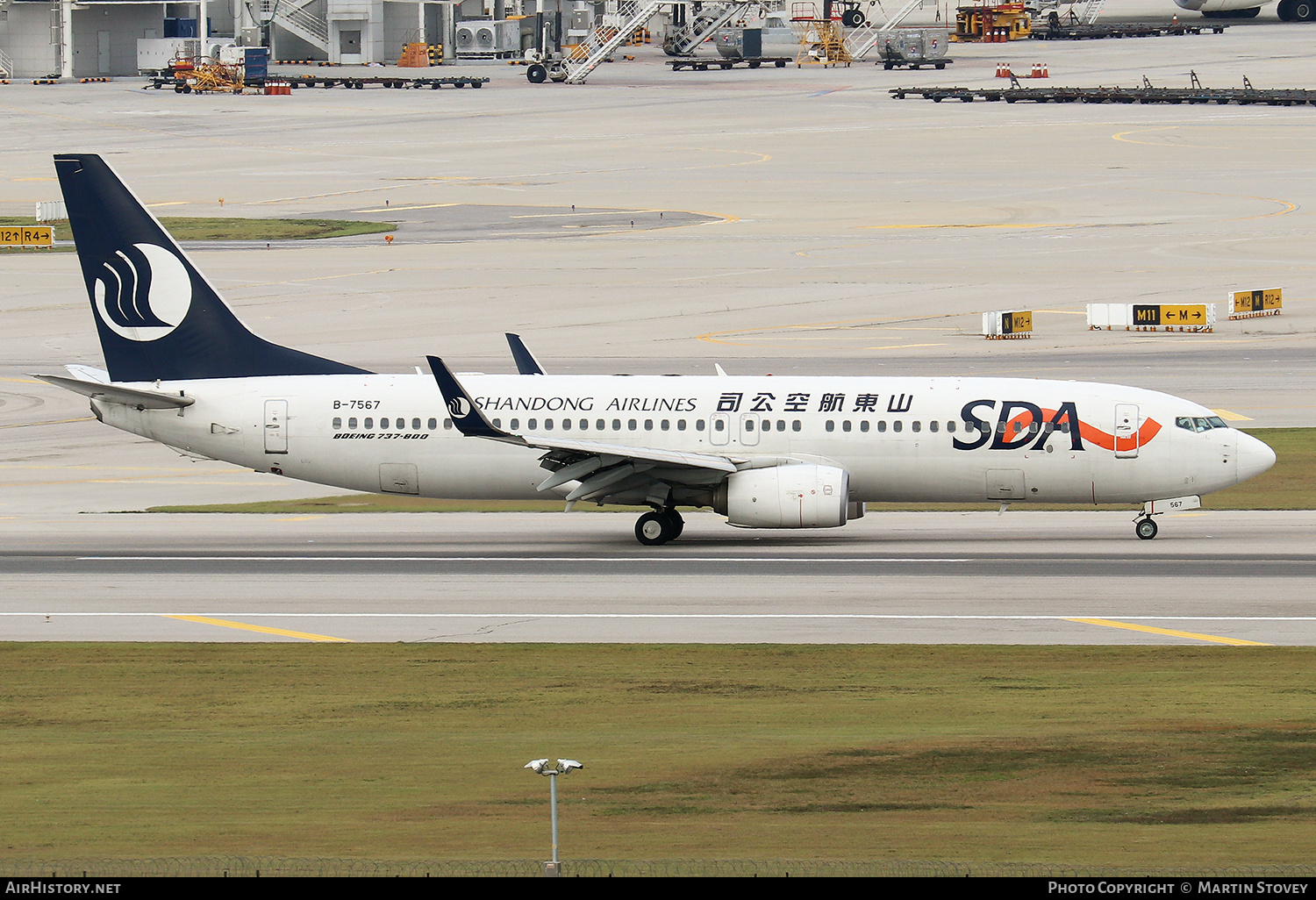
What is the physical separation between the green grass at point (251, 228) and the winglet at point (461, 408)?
70.6m

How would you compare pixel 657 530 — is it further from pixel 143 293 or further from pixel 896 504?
pixel 143 293

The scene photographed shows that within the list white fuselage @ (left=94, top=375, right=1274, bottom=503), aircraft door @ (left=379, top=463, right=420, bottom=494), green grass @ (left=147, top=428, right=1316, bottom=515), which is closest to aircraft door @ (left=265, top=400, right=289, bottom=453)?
white fuselage @ (left=94, top=375, right=1274, bottom=503)

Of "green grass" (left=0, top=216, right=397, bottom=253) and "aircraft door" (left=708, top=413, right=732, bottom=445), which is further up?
"green grass" (left=0, top=216, right=397, bottom=253)

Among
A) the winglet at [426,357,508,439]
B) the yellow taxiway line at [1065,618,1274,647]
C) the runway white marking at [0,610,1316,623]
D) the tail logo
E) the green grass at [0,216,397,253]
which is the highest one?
the green grass at [0,216,397,253]

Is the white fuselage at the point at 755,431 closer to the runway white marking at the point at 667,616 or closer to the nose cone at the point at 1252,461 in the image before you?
the nose cone at the point at 1252,461

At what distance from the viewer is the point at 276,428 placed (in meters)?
46.1

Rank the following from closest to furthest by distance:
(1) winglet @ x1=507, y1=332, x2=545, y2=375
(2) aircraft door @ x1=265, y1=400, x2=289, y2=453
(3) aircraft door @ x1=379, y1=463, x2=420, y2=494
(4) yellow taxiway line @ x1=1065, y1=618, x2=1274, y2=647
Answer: (4) yellow taxiway line @ x1=1065, y1=618, x2=1274, y2=647, (3) aircraft door @ x1=379, y1=463, x2=420, y2=494, (2) aircraft door @ x1=265, y1=400, x2=289, y2=453, (1) winglet @ x1=507, y1=332, x2=545, y2=375

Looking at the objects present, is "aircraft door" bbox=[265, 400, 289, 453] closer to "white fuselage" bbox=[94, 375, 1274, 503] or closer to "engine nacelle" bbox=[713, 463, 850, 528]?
"white fuselage" bbox=[94, 375, 1274, 503]

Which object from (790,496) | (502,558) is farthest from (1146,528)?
(502,558)

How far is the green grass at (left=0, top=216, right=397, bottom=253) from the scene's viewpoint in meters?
111

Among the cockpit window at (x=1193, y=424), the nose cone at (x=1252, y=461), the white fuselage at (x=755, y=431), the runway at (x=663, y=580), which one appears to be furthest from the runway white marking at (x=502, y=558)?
the nose cone at (x=1252, y=461)

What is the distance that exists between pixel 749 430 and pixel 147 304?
16.6 meters

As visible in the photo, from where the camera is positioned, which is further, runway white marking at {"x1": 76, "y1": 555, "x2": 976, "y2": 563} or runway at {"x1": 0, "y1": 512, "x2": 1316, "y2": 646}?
runway white marking at {"x1": 76, "y1": 555, "x2": 976, "y2": 563}

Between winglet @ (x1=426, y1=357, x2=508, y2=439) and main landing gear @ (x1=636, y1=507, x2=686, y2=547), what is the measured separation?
524cm
